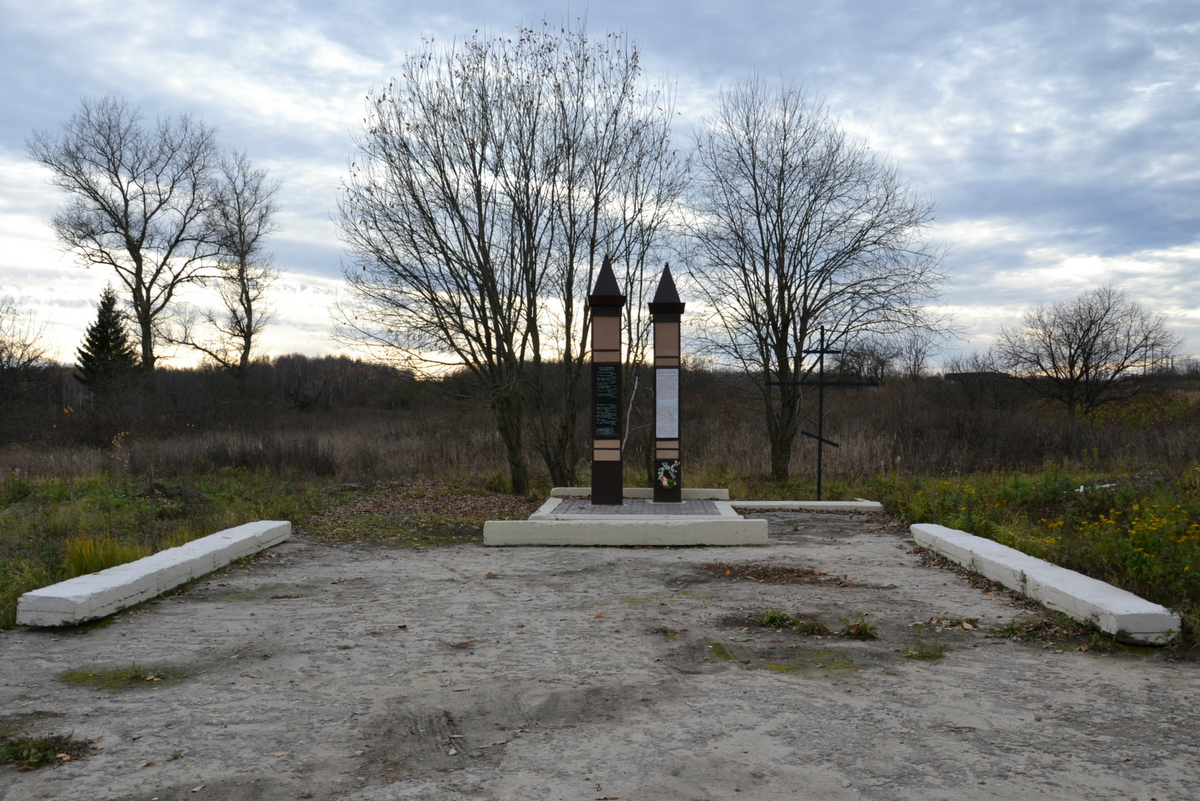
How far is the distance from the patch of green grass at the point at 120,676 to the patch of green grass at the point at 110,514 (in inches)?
61.0

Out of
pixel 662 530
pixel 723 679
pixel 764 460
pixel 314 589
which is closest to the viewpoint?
pixel 723 679

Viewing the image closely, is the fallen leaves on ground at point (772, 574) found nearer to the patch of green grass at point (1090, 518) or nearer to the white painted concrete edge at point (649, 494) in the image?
the patch of green grass at point (1090, 518)

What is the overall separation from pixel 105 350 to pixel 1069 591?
40194 millimetres

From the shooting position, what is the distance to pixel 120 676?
4.97 metres

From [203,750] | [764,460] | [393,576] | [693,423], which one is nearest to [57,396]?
[693,423]

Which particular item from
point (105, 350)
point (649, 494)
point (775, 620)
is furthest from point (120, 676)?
point (105, 350)

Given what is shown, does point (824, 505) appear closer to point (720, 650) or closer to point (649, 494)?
point (649, 494)

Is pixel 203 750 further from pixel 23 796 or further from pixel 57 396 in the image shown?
pixel 57 396

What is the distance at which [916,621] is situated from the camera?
249 inches

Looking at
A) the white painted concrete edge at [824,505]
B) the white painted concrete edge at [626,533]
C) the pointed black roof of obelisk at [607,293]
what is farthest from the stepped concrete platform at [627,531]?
the pointed black roof of obelisk at [607,293]

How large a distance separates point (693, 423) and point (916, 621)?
16.5 metres

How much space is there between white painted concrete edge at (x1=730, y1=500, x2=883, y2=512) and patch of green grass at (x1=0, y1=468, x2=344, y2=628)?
720 centimetres

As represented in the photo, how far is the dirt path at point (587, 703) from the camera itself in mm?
3531

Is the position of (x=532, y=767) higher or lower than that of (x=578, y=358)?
lower
